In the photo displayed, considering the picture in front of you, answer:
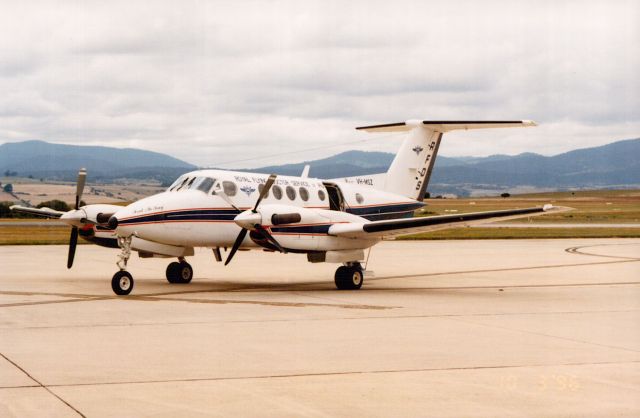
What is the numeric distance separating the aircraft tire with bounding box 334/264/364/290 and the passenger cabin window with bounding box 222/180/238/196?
11.5 feet

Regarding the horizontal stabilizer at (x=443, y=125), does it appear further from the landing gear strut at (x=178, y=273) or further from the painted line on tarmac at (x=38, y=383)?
the painted line on tarmac at (x=38, y=383)

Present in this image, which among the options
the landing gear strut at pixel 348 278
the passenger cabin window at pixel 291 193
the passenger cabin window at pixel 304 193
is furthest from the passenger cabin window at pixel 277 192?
the landing gear strut at pixel 348 278

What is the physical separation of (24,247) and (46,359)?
2961cm

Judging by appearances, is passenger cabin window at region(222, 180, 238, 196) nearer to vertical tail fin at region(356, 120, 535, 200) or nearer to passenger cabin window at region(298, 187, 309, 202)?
passenger cabin window at region(298, 187, 309, 202)

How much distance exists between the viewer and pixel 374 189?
26359 mm

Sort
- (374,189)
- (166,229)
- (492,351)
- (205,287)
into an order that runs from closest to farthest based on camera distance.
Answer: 1. (492,351)
2. (166,229)
3. (205,287)
4. (374,189)

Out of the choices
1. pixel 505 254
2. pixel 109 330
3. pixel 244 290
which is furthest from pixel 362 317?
pixel 505 254

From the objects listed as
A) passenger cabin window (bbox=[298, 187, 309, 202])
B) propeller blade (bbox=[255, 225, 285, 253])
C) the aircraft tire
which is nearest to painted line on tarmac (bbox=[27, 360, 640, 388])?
propeller blade (bbox=[255, 225, 285, 253])

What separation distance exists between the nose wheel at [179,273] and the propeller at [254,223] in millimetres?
2671

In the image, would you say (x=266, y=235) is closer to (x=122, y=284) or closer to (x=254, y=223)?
(x=254, y=223)

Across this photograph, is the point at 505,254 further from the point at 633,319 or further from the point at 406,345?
the point at 406,345

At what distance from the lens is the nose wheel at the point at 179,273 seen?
2431cm

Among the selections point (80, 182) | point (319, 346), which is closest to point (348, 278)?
point (80, 182)

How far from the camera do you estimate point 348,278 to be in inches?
906
